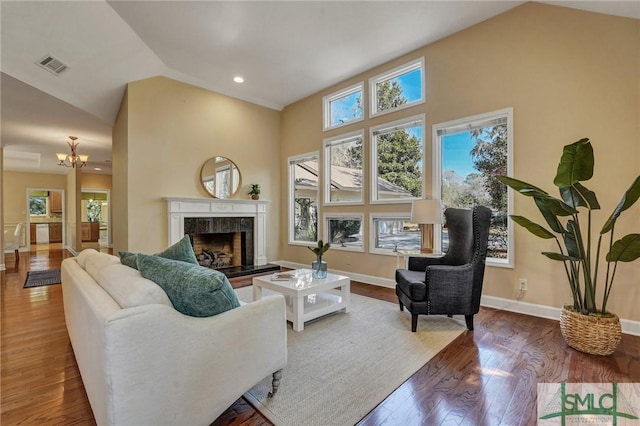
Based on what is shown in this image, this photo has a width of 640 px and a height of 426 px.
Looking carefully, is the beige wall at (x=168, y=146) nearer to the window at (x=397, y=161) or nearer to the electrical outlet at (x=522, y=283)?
the window at (x=397, y=161)

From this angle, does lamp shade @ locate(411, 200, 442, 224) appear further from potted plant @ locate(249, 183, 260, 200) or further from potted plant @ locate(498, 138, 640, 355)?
potted plant @ locate(249, 183, 260, 200)

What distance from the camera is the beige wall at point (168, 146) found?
4.39 metres

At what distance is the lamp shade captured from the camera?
3.57m

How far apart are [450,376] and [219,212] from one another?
4.38m

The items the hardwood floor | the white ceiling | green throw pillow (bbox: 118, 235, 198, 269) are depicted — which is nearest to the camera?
the hardwood floor

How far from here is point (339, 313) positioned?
10.6 feet

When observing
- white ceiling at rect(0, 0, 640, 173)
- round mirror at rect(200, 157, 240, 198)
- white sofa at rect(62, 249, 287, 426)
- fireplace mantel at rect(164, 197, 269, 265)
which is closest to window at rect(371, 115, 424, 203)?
white ceiling at rect(0, 0, 640, 173)

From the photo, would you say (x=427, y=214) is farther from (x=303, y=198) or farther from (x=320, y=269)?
(x=303, y=198)

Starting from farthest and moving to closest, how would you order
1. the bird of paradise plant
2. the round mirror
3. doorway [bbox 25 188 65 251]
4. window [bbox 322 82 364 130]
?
1. doorway [bbox 25 188 65 251]
2. the round mirror
3. window [bbox 322 82 364 130]
4. the bird of paradise plant

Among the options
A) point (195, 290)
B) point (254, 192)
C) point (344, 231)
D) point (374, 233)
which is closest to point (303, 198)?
point (254, 192)

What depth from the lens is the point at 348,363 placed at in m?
2.19

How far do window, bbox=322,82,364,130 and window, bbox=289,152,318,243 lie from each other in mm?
683

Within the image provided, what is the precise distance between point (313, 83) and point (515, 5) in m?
2.94

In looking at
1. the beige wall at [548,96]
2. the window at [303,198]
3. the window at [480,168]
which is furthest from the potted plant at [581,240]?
the window at [303,198]
